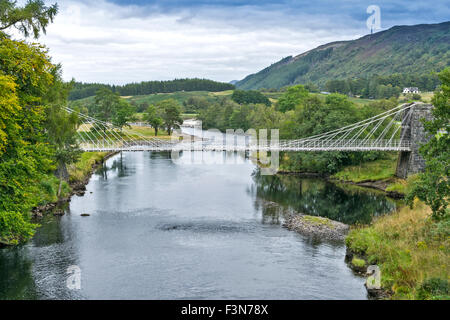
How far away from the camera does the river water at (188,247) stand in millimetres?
17484

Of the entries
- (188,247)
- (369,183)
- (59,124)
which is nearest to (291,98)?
(369,183)

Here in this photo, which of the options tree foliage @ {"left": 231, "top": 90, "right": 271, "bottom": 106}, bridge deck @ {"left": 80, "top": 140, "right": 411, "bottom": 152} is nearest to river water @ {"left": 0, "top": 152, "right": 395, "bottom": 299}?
bridge deck @ {"left": 80, "top": 140, "right": 411, "bottom": 152}

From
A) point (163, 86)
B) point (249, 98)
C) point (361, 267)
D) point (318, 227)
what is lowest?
point (361, 267)

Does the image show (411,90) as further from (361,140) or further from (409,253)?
(409,253)

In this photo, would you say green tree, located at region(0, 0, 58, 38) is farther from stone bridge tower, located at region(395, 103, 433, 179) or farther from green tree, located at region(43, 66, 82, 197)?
stone bridge tower, located at region(395, 103, 433, 179)

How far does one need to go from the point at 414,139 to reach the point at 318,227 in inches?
771

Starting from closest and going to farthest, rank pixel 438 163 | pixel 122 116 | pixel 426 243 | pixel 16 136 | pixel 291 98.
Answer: pixel 438 163 → pixel 16 136 → pixel 426 243 → pixel 122 116 → pixel 291 98

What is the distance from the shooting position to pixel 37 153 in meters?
19.1

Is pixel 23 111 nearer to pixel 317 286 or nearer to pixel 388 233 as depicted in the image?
pixel 317 286

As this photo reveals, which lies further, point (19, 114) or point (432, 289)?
point (19, 114)

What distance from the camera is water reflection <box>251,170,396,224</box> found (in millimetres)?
29953

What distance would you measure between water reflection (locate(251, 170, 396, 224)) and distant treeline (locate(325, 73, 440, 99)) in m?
68.6

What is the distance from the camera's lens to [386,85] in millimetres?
110250

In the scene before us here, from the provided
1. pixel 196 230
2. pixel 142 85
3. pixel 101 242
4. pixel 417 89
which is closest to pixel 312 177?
pixel 196 230
